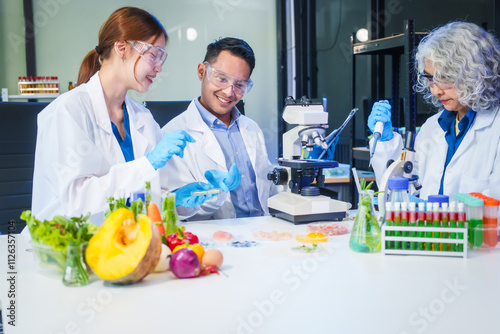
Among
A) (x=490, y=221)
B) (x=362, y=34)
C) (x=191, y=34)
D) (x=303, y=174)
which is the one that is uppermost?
(x=191, y=34)

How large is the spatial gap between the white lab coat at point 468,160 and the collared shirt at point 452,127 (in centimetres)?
2

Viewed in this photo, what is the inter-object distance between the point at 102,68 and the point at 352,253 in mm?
1305

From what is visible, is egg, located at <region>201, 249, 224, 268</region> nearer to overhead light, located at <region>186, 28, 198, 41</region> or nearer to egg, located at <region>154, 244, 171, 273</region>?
egg, located at <region>154, 244, 171, 273</region>

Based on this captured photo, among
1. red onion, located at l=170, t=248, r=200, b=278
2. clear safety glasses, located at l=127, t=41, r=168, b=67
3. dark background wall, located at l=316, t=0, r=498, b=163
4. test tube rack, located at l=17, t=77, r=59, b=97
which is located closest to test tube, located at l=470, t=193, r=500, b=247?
red onion, located at l=170, t=248, r=200, b=278

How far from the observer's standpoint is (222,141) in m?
2.63

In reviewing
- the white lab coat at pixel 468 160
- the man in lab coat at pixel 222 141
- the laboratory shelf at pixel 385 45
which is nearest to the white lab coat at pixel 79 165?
the man in lab coat at pixel 222 141

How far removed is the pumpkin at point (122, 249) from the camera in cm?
118

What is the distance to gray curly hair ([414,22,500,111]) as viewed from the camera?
217 cm

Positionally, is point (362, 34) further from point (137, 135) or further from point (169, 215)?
point (169, 215)

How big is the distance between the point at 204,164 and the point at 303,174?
2.11 ft

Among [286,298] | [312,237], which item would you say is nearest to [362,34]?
[312,237]

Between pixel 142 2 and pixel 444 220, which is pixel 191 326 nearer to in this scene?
pixel 444 220

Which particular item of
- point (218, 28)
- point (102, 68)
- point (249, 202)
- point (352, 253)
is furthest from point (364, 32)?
A: point (352, 253)

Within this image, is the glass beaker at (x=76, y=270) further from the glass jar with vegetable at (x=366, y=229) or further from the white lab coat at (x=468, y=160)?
the white lab coat at (x=468, y=160)
